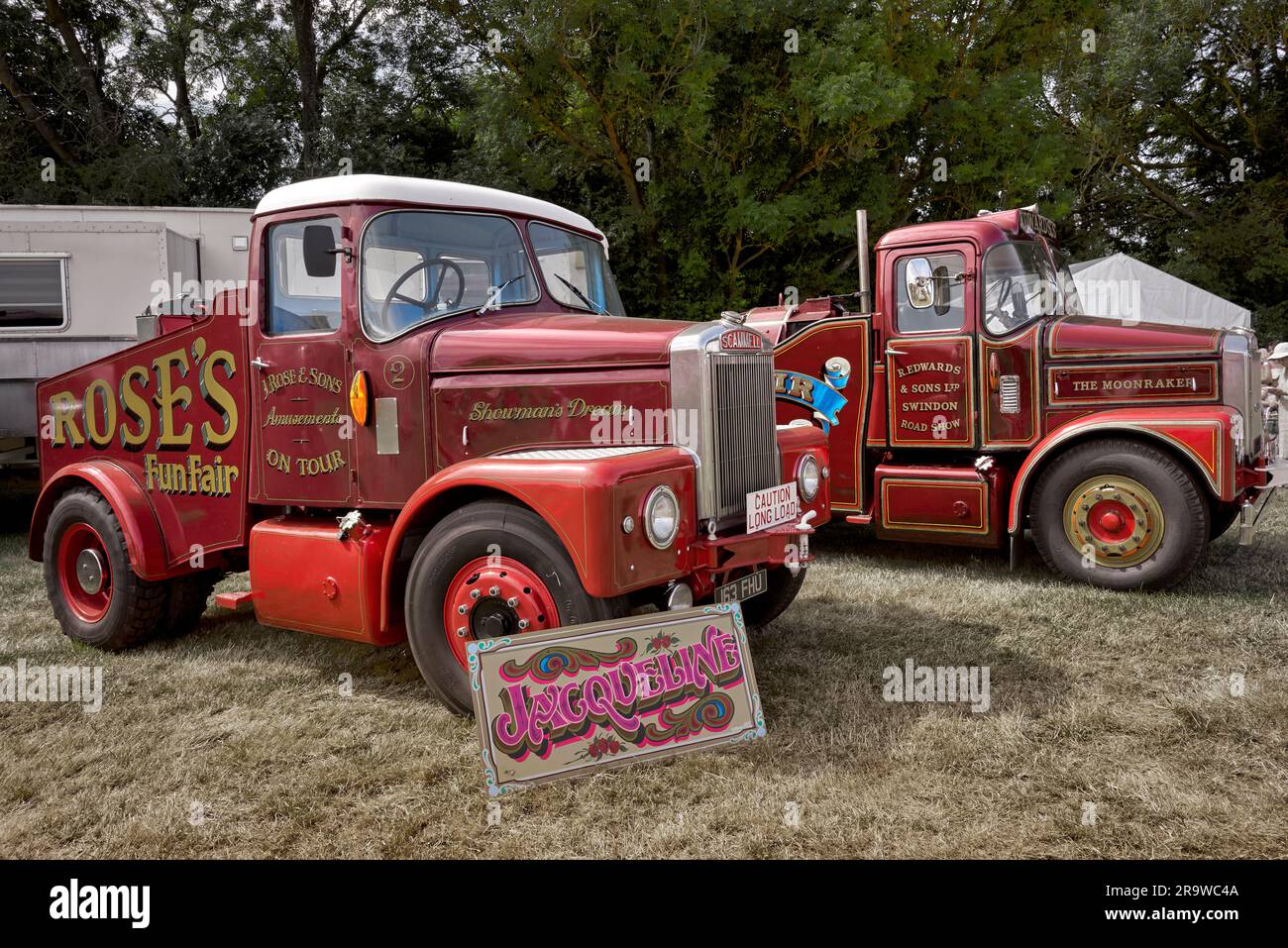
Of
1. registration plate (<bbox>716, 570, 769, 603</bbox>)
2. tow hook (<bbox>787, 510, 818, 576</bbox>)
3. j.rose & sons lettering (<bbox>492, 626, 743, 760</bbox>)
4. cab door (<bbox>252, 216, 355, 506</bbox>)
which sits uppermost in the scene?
cab door (<bbox>252, 216, 355, 506</bbox>)

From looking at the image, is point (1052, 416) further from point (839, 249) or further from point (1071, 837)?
point (839, 249)

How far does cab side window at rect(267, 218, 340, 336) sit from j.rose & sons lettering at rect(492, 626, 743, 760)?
2.17 metres

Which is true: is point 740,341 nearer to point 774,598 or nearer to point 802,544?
point 802,544

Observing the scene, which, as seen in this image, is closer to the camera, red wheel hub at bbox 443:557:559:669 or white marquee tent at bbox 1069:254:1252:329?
red wheel hub at bbox 443:557:559:669

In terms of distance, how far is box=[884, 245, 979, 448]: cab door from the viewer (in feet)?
23.7

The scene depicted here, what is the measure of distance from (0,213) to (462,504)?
7.37 metres

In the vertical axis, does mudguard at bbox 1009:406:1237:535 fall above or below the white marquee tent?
below

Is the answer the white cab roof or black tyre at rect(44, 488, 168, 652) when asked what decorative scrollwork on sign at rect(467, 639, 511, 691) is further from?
black tyre at rect(44, 488, 168, 652)

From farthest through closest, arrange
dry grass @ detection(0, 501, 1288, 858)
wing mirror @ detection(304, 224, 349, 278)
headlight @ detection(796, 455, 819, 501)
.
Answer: headlight @ detection(796, 455, 819, 501) < wing mirror @ detection(304, 224, 349, 278) < dry grass @ detection(0, 501, 1288, 858)

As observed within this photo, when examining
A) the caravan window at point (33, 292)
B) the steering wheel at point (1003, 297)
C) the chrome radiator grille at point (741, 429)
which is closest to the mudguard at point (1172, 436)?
the steering wheel at point (1003, 297)

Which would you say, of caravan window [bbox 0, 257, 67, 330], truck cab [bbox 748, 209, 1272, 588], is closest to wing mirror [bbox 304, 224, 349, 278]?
truck cab [bbox 748, 209, 1272, 588]

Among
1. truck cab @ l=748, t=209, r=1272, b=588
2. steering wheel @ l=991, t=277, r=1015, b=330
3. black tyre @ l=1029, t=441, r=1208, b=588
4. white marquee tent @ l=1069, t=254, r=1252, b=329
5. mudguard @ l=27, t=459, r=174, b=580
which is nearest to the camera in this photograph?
mudguard @ l=27, t=459, r=174, b=580

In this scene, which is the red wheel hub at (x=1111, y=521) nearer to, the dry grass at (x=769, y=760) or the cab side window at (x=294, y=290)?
the dry grass at (x=769, y=760)

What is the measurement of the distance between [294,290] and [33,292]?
225 inches
